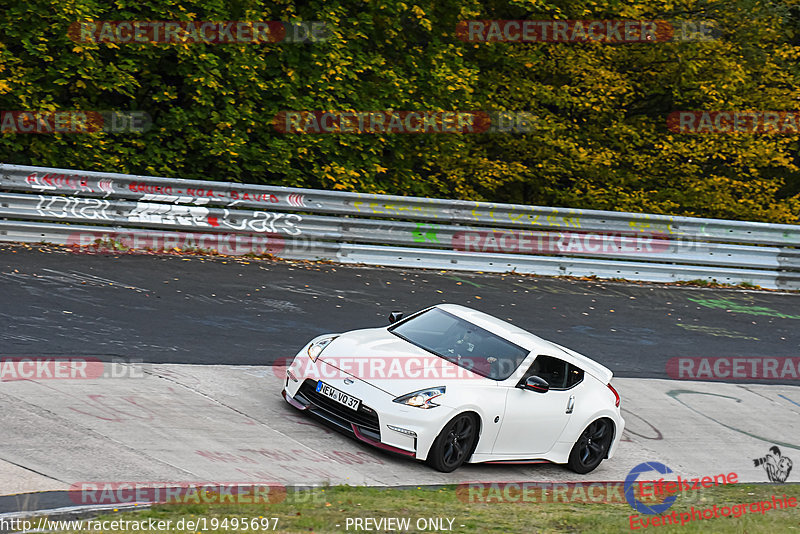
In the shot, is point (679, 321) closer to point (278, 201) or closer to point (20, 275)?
point (278, 201)

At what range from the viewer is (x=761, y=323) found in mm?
16625

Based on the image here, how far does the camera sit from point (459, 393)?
28.1 ft

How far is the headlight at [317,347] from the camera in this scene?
934 centimetres

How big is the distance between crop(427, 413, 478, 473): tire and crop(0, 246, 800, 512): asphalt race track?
0.43ft

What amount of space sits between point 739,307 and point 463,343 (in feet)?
32.4

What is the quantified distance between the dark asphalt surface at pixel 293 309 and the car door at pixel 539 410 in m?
3.31

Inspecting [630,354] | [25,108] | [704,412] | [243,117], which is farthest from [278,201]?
[704,412]

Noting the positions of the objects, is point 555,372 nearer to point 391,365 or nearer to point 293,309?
point 391,365

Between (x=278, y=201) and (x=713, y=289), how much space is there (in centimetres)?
878

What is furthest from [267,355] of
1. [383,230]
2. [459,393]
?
[383,230]

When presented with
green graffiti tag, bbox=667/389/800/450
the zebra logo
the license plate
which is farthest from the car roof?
green graffiti tag, bbox=667/389/800/450

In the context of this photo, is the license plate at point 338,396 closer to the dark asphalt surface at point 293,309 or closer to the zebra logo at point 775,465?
the dark asphalt surface at point 293,309

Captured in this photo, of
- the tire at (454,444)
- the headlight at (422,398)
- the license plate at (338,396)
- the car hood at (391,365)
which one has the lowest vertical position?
the tire at (454,444)

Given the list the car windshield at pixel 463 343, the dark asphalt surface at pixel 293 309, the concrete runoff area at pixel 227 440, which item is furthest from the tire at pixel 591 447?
the dark asphalt surface at pixel 293 309
